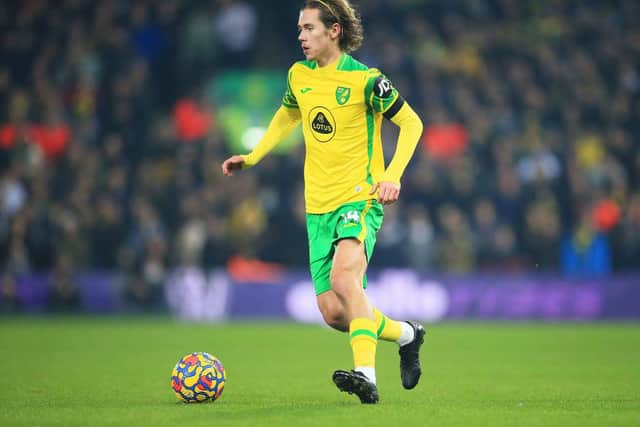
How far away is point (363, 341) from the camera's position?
6797mm

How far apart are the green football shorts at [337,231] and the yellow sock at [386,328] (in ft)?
0.86

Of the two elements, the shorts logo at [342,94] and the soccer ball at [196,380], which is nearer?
the soccer ball at [196,380]

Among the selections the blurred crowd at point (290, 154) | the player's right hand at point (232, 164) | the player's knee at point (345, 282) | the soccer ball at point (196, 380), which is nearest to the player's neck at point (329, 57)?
the player's right hand at point (232, 164)

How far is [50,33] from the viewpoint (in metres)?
22.2

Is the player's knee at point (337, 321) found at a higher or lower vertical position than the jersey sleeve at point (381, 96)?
lower

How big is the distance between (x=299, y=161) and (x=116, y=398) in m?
12.9

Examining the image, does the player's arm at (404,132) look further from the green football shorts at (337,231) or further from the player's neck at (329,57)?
the player's neck at (329,57)

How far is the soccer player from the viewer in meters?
6.93

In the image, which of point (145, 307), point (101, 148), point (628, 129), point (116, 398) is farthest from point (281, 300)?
point (116, 398)

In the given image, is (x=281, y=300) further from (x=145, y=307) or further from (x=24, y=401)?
(x=24, y=401)

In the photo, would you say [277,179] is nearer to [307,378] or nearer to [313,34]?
[307,378]

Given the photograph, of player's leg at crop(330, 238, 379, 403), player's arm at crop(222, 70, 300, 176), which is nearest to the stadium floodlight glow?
player's arm at crop(222, 70, 300, 176)

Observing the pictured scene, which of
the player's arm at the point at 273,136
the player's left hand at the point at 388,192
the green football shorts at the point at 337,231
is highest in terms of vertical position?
the player's arm at the point at 273,136

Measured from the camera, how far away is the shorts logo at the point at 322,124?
7160 mm
